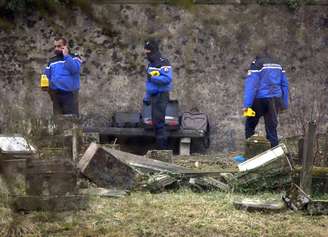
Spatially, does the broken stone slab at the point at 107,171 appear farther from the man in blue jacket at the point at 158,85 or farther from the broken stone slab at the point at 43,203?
the man in blue jacket at the point at 158,85

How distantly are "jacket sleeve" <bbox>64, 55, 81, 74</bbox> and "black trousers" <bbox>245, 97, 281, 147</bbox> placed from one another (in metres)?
2.90

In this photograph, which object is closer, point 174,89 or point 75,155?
point 75,155

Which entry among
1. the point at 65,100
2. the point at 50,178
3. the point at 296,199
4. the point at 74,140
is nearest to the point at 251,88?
the point at 65,100

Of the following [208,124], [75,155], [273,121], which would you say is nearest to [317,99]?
[208,124]

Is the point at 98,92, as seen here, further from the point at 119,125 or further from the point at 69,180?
the point at 69,180

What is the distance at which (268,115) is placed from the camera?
1281 centimetres

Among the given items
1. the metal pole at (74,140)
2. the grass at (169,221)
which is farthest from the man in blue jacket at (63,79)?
the grass at (169,221)

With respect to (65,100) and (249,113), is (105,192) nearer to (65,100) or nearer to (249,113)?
(249,113)

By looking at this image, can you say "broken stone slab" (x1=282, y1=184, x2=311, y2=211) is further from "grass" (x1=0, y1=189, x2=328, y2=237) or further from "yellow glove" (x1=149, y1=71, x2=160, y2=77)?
"yellow glove" (x1=149, y1=71, x2=160, y2=77)

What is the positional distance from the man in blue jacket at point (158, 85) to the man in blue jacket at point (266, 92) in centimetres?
146

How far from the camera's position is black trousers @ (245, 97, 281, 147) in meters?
12.6

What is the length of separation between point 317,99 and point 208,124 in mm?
2273

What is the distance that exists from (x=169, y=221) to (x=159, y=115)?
252 inches

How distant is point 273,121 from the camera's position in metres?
12.8
